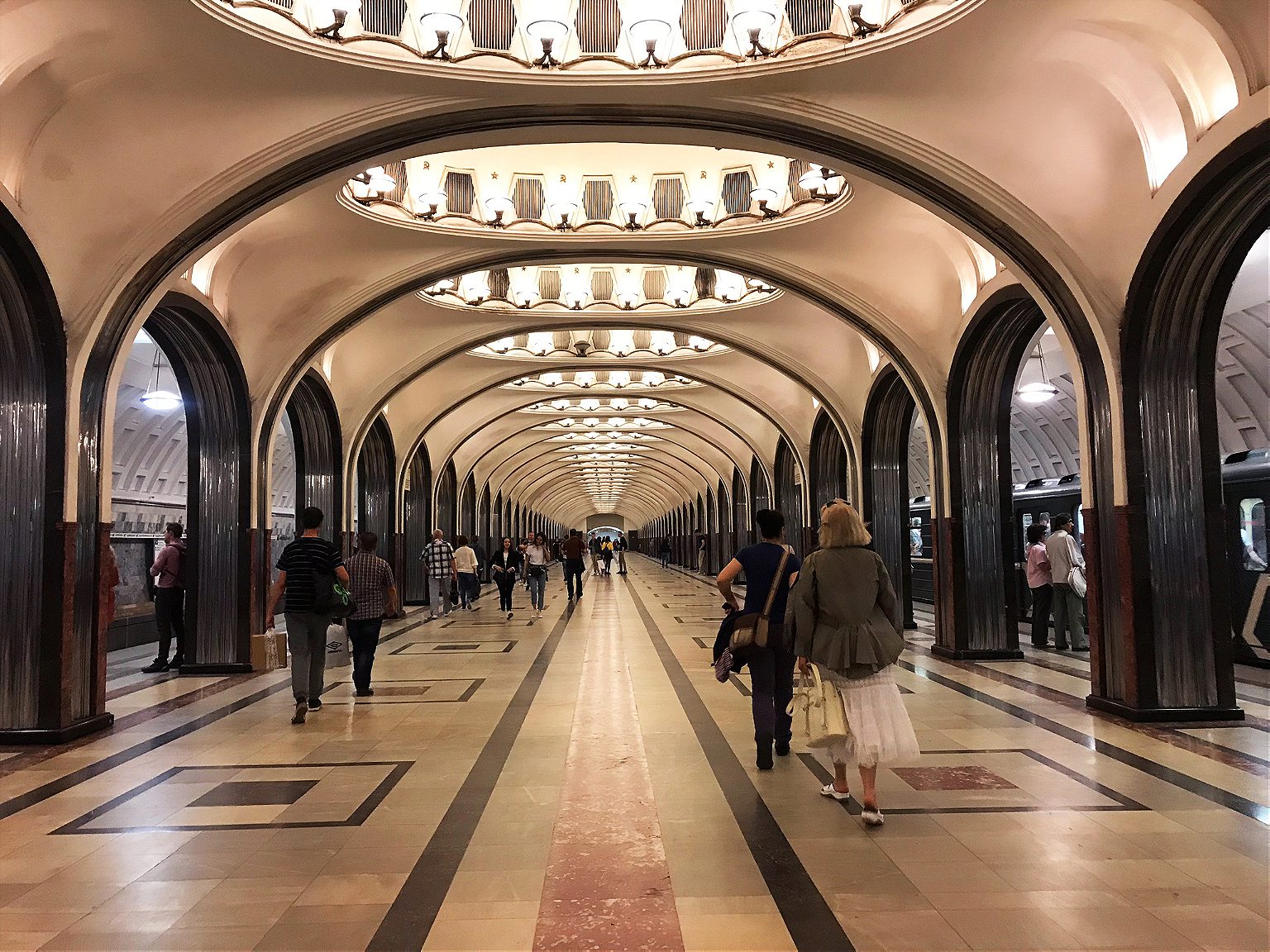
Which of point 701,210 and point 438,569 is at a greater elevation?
point 701,210

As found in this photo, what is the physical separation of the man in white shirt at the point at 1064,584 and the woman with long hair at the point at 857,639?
20.9ft

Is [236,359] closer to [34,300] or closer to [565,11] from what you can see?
[34,300]

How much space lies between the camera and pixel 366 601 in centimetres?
764

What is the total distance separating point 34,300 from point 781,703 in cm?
546

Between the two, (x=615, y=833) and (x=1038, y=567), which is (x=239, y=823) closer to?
(x=615, y=833)

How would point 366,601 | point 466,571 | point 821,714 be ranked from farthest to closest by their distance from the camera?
point 466,571, point 366,601, point 821,714

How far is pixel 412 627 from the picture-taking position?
45.7 ft

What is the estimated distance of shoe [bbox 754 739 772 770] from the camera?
5.25 metres

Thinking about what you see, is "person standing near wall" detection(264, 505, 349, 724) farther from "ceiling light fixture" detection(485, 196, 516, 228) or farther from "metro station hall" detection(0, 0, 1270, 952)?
"ceiling light fixture" detection(485, 196, 516, 228)

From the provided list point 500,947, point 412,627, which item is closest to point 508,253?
point 412,627

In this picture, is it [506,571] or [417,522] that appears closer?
[506,571]

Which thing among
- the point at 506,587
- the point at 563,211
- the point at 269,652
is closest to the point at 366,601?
the point at 269,652

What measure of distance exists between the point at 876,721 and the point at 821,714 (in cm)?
25

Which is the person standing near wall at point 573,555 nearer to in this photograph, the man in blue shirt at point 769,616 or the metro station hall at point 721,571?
the metro station hall at point 721,571
